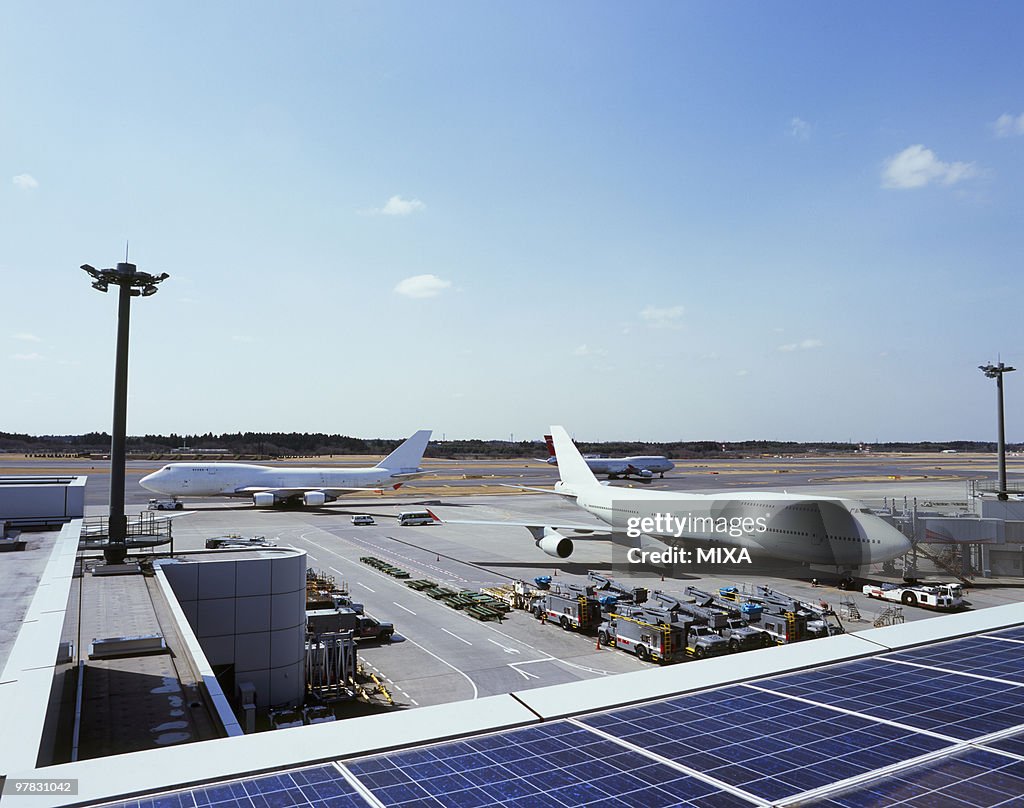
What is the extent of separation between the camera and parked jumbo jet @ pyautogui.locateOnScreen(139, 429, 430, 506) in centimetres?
8562

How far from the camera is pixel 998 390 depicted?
6088cm

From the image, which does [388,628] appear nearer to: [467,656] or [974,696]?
[467,656]

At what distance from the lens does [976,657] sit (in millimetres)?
14602

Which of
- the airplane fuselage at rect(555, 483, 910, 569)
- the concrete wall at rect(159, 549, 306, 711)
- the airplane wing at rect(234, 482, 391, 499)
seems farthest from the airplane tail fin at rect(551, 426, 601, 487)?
the concrete wall at rect(159, 549, 306, 711)

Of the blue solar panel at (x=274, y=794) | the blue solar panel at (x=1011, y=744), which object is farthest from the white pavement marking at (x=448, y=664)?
the blue solar panel at (x=1011, y=744)

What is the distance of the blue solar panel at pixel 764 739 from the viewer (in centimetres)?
890

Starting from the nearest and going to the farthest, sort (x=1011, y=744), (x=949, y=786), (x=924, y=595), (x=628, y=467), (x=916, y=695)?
(x=949, y=786), (x=1011, y=744), (x=916, y=695), (x=924, y=595), (x=628, y=467)

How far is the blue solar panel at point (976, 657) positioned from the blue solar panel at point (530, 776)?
8.65m

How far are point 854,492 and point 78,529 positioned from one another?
11075cm

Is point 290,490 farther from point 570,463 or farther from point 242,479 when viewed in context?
point 570,463

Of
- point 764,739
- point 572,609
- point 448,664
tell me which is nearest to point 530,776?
point 764,739

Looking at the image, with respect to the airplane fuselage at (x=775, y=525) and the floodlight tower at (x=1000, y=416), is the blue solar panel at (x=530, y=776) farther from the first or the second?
the floodlight tower at (x=1000, y=416)

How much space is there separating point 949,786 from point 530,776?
5.43 m

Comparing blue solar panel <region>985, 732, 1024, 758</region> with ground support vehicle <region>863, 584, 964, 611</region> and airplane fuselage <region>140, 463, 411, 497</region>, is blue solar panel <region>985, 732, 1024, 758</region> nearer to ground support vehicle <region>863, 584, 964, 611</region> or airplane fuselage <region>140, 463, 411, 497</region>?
ground support vehicle <region>863, 584, 964, 611</region>
